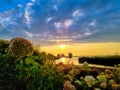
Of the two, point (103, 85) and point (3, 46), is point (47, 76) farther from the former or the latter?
point (3, 46)

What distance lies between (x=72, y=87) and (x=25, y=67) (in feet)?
4.71

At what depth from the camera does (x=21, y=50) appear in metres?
7.84

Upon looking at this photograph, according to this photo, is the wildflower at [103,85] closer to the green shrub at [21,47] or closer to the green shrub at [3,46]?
the green shrub at [21,47]

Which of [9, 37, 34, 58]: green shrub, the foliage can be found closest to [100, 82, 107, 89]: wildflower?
the foliage

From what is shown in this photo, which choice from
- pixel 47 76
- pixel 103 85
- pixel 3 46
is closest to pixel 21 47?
pixel 3 46

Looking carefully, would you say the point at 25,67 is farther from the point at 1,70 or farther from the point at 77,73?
the point at 77,73

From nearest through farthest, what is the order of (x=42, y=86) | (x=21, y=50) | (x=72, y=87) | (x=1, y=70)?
1. (x=72, y=87)
2. (x=42, y=86)
3. (x=1, y=70)
4. (x=21, y=50)

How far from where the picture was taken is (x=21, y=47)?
26.0ft

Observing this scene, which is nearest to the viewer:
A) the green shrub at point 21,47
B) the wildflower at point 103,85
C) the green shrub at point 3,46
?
the wildflower at point 103,85

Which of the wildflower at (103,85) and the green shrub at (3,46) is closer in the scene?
the wildflower at (103,85)

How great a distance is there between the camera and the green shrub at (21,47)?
7.79m

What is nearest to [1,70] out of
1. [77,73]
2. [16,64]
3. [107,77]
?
→ [16,64]

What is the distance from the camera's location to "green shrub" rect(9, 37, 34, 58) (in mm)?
7793

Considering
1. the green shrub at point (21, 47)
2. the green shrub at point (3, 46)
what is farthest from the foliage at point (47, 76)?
the green shrub at point (3, 46)
